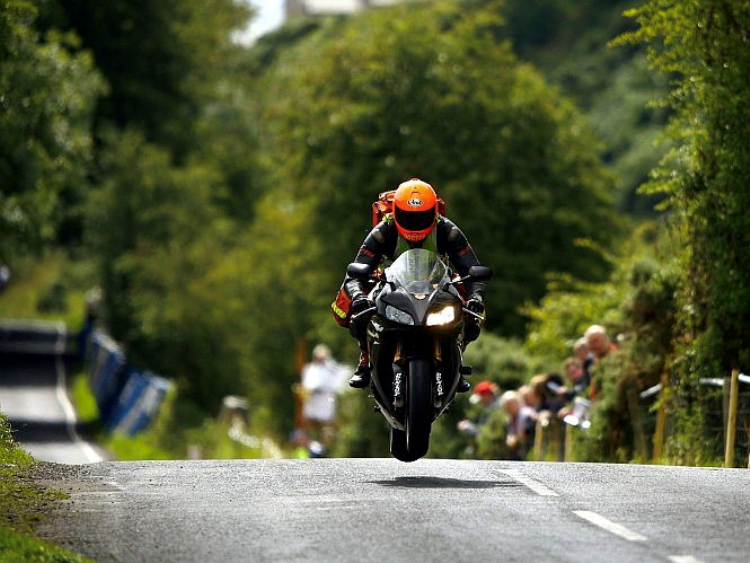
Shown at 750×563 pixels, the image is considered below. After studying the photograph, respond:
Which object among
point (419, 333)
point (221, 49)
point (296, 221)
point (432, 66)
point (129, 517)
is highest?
point (221, 49)

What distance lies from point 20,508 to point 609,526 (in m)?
3.84

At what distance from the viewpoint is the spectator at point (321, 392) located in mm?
31625

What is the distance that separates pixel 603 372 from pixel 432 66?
73.6 feet

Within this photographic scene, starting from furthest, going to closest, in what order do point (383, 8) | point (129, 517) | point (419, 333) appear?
point (383, 8) → point (419, 333) → point (129, 517)

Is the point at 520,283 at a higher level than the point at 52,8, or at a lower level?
lower

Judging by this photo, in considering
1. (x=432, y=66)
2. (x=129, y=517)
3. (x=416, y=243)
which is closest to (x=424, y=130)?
(x=432, y=66)

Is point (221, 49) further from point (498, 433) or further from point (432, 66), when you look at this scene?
point (498, 433)

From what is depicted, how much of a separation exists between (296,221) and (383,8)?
8011 millimetres

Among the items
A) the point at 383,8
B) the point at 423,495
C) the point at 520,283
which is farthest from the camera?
the point at 383,8

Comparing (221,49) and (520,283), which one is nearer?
(520,283)

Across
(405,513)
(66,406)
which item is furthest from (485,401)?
(66,406)

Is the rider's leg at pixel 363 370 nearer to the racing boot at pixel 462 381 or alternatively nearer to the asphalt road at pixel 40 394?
the racing boot at pixel 462 381

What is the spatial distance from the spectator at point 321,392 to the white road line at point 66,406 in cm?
397

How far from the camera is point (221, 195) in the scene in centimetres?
7056
